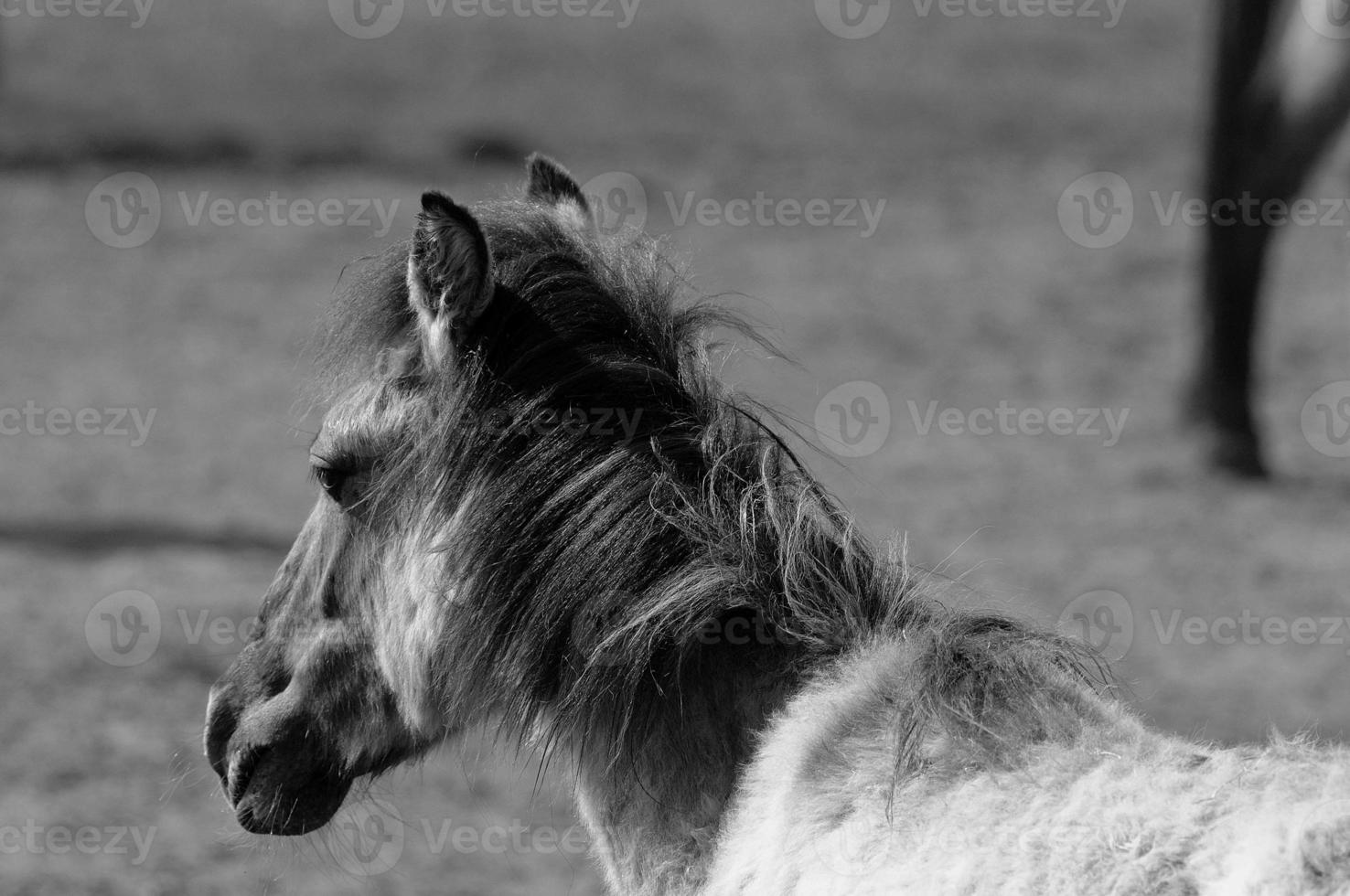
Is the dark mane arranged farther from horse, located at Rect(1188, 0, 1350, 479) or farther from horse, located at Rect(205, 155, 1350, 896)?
horse, located at Rect(1188, 0, 1350, 479)

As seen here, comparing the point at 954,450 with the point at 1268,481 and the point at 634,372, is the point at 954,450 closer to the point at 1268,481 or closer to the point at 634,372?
the point at 1268,481

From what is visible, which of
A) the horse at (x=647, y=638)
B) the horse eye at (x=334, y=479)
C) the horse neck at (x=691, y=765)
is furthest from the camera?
the horse eye at (x=334, y=479)

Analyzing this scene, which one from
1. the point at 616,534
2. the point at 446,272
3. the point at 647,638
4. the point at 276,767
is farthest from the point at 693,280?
the point at 276,767

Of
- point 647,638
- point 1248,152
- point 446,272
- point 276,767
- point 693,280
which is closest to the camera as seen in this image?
point 647,638

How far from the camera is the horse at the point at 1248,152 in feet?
26.5

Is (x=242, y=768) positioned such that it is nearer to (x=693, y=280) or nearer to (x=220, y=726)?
(x=220, y=726)

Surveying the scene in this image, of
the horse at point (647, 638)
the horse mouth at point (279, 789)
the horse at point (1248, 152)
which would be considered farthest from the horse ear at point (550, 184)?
the horse at point (1248, 152)

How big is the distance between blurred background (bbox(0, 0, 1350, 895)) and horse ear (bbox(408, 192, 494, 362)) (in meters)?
0.76

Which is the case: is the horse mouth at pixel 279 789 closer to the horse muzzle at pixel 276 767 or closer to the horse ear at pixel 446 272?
the horse muzzle at pixel 276 767

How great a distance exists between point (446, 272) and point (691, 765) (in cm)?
97

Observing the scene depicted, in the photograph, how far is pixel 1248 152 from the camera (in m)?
8.66

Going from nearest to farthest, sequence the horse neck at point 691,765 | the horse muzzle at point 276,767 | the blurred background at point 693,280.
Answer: the horse neck at point 691,765
the horse muzzle at point 276,767
the blurred background at point 693,280

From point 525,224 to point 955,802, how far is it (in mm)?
1319

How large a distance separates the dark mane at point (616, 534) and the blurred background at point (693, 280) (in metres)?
0.47
